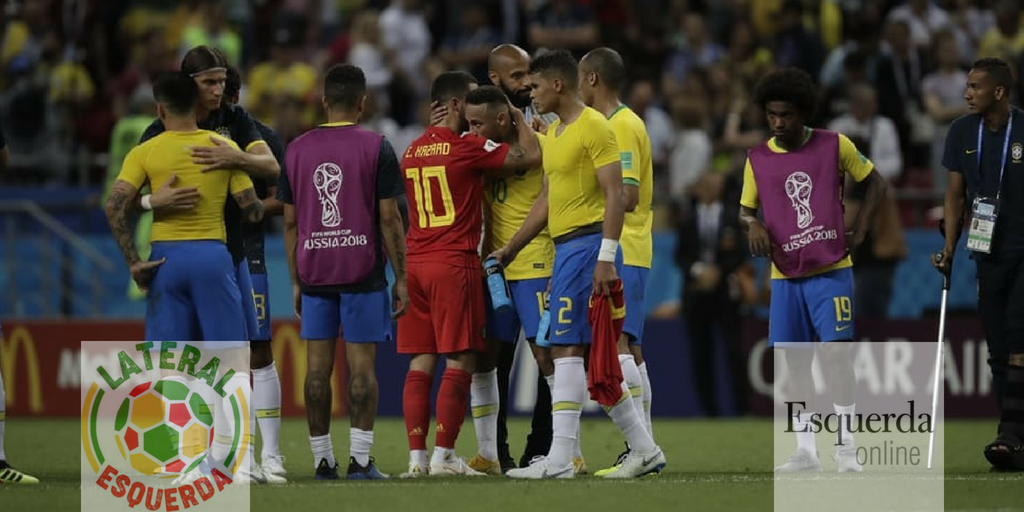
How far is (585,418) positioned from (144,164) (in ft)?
28.8

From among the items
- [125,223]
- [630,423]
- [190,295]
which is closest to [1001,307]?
[630,423]

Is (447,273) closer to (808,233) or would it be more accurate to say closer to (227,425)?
(227,425)

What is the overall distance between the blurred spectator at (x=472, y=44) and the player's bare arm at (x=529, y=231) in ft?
35.1

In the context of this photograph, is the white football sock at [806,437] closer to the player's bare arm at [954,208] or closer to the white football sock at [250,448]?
the player's bare arm at [954,208]

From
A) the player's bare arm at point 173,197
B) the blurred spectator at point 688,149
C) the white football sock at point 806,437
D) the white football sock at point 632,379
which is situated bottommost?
the white football sock at point 806,437

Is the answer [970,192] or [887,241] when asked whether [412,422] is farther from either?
[887,241]

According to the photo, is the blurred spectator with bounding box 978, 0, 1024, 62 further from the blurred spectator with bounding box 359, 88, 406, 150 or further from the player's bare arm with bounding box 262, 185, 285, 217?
the player's bare arm with bounding box 262, 185, 285, 217

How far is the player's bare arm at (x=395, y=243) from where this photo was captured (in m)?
10.4

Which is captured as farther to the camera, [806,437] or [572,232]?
[806,437]

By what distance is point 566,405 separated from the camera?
32.9 ft

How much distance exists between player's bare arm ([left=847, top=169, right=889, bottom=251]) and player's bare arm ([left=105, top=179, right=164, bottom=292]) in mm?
4478

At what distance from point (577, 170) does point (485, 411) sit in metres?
1.85

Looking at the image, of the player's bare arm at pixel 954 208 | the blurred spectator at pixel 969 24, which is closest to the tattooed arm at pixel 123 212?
the player's bare arm at pixel 954 208

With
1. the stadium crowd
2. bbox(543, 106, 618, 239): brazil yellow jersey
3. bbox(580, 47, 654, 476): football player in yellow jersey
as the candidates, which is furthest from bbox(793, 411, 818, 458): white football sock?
the stadium crowd
